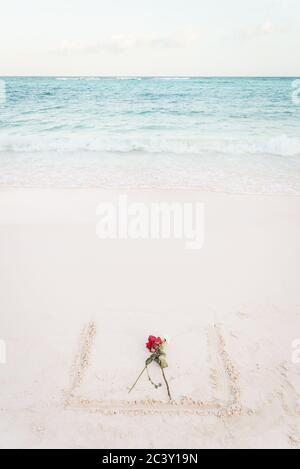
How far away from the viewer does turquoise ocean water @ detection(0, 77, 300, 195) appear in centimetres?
1133

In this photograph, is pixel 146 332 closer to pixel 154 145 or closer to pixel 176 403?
pixel 176 403

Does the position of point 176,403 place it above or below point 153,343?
below

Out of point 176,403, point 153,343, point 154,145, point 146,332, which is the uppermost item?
point 154,145

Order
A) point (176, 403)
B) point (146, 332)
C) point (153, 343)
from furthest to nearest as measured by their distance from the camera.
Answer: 1. point (146, 332)
2. point (153, 343)
3. point (176, 403)

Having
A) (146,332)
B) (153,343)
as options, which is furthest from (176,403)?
(146,332)

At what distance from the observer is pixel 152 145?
1606 centimetres

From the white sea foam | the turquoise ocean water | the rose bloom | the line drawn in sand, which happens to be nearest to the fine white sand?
the line drawn in sand

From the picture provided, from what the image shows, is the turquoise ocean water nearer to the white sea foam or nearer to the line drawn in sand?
the white sea foam

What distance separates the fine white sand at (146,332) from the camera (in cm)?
372

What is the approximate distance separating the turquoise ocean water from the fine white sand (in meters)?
3.28

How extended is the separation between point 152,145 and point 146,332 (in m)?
12.4

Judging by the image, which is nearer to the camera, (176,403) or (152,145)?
(176,403)

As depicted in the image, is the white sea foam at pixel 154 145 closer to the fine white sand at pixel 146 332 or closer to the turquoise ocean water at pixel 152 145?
the turquoise ocean water at pixel 152 145

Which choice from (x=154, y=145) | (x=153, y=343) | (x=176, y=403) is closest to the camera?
(x=176, y=403)
